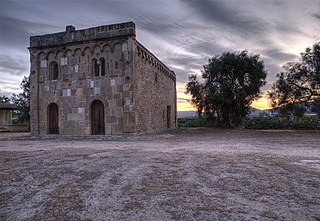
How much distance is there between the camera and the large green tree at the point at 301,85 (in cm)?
1742

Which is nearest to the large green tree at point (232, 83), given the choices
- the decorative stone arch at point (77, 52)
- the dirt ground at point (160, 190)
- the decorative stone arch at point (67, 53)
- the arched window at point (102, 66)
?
the arched window at point (102, 66)

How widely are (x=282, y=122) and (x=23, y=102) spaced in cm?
2523

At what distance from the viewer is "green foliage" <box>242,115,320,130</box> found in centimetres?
2152

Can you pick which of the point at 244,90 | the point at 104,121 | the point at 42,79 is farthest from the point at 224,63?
the point at 42,79

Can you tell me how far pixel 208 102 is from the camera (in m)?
21.8

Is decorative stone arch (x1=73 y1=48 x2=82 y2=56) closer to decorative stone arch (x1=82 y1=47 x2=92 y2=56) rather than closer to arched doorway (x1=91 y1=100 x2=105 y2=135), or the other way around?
decorative stone arch (x1=82 y1=47 x2=92 y2=56)

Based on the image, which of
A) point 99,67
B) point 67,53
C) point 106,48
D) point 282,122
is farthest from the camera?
point 282,122

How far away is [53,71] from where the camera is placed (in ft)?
56.2

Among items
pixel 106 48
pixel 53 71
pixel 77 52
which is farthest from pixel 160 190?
pixel 53 71

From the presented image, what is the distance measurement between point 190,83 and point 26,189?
66.3 ft

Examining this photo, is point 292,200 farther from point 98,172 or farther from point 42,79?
point 42,79

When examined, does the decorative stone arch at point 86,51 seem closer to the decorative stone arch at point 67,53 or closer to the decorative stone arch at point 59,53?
the decorative stone arch at point 67,53

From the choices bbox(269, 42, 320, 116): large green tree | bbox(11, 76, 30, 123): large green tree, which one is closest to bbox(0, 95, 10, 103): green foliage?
bbox(11, 76, 30, 123): large green tree

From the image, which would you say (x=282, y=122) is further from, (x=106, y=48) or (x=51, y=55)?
(x=51, y=55)
